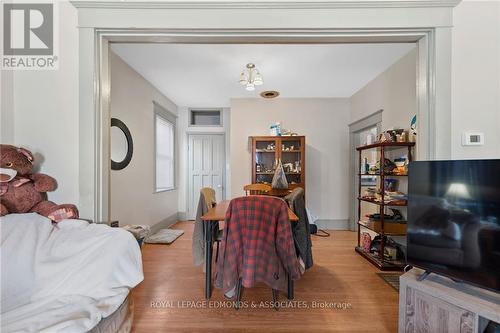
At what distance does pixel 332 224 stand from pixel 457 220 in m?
3.15

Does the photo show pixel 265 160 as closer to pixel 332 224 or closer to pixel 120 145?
pixel 332 224

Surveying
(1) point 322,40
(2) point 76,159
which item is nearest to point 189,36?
(1) point 322,40

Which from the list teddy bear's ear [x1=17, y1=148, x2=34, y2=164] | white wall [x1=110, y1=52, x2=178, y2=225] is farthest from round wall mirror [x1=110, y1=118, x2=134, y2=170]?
teddy bear's ear [x1=17, y1=148, x2=34, y2=164]

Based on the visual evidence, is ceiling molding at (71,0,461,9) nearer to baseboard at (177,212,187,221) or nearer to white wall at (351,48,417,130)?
white wall at (351,48,417,130)

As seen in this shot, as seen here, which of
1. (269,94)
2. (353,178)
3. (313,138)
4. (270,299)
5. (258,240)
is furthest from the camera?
(313,138)

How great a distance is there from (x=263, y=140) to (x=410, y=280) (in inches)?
118

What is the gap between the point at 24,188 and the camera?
50.7 inches

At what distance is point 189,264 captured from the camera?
261cm

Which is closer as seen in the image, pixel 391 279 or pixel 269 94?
pixel 391 279

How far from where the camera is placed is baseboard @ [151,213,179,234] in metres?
3.78

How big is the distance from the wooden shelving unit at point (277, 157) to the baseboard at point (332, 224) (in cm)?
84

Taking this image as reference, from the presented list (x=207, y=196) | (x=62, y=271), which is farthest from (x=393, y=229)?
(x=62, y=271)

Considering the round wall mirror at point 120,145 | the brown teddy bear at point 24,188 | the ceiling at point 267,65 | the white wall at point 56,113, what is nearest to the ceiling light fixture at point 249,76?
the ceiling at point 267,65

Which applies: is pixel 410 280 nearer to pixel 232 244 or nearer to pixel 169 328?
pixel 232 244
